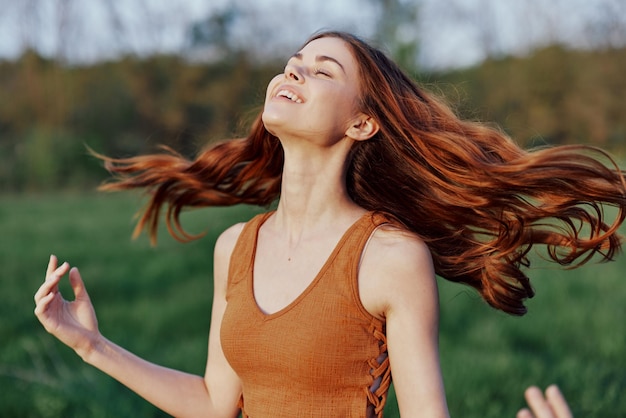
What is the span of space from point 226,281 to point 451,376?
1.95 metres

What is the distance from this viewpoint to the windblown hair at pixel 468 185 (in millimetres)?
2104

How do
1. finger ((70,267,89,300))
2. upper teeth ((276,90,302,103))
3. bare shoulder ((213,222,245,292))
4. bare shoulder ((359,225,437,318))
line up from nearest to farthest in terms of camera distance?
1. bare shoulder ((359,225,437,318))
2. upper teeth ((276,90,302,103))
3. finger ((70,267,89,300))
4. bare shoulder ((213,222,245,292))

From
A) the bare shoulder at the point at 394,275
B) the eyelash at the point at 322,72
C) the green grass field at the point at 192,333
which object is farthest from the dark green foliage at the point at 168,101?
the bare shoulder at the point at 394,275

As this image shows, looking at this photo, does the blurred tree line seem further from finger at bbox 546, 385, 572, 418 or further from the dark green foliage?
finger at bbox 546, 385, 572, 418

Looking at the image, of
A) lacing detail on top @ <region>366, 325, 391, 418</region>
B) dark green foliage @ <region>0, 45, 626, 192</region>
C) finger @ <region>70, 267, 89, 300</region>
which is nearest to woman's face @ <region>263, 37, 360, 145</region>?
lacing detail on top @ <region>366, 325, 391, 418</region>

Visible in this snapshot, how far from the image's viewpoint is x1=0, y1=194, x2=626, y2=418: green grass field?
3.69 metres

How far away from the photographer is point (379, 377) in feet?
6.60

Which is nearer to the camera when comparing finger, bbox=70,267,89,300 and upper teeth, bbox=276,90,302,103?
upper teeth, bbox=276,90,302,103

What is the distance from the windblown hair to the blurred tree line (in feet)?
31.3

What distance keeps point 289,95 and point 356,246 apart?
0.43 metres

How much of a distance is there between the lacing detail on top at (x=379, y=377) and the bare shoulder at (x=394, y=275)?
0.21 ft

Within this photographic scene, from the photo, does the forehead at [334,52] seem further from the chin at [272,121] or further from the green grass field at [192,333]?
the green grass field at [192,333]

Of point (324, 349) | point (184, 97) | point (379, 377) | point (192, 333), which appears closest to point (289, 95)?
point (324, 349)

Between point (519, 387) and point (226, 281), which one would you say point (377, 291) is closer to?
point (226, 281)
